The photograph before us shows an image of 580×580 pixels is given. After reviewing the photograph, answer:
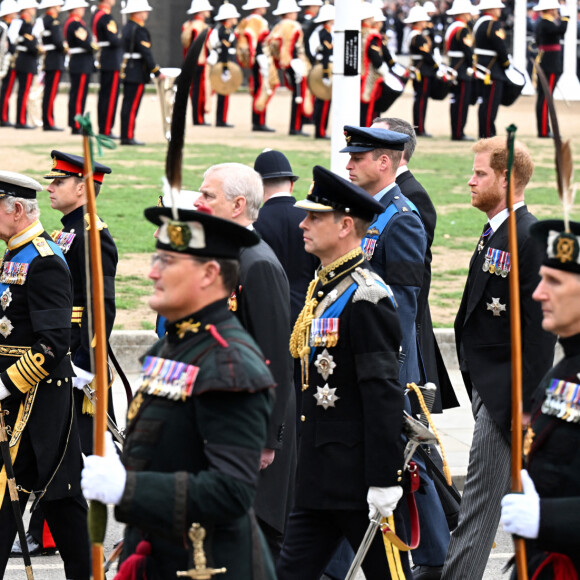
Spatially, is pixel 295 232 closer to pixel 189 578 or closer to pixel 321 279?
pixel 321 279

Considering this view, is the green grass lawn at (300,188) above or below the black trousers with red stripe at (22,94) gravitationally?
below

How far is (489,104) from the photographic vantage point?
2461 cm

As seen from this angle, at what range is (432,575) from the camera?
20.6 ft

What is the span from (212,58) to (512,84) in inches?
223

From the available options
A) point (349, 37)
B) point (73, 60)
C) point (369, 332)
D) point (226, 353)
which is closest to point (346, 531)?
point (369, 332)

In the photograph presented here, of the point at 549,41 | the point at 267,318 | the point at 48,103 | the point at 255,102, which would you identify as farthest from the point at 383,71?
the point at 267,318

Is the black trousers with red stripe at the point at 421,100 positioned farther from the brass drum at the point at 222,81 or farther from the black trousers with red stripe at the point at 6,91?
the black trousers with red stripe at the point at 6,91

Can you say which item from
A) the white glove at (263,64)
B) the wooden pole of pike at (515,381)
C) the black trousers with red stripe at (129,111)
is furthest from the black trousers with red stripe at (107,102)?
the wooden pole of pike at (515,381)

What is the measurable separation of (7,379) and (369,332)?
5.35 feet

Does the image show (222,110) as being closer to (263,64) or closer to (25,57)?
(263,64)

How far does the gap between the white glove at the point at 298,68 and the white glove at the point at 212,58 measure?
1.40m

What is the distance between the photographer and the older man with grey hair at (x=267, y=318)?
5.45 meters

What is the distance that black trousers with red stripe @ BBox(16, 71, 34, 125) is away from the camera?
82.3 feet

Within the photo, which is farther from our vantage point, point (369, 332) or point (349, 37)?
point (349, 37)
